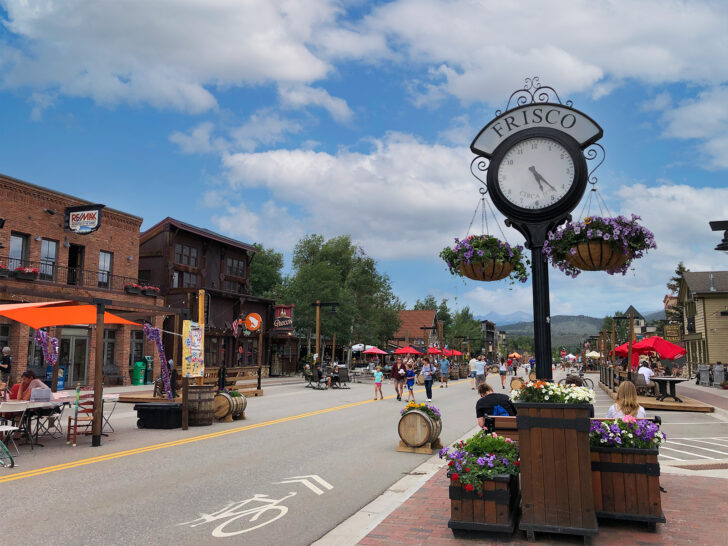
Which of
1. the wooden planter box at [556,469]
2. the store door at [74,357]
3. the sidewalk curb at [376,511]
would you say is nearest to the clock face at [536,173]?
the wooden planter box at [556,469]

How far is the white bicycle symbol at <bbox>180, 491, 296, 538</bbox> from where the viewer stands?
630 cm

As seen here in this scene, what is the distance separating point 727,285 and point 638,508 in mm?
43321

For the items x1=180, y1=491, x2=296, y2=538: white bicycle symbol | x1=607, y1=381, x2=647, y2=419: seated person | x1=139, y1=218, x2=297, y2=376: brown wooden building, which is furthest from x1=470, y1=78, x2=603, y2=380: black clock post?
x1=139, y1=218, x2=297, y2=376: brown wooden building

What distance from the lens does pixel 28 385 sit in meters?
12.8

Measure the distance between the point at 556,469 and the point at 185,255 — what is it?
38564 millimetres

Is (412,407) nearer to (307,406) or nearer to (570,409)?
(570,409)

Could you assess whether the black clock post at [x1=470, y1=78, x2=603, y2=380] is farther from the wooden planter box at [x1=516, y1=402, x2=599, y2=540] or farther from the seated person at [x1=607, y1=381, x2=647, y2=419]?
the seated person at [x1=607, y1=381, x2=647, y2=419]

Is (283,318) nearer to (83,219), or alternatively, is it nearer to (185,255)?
(185,255)

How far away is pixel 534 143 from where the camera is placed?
673 centimetres

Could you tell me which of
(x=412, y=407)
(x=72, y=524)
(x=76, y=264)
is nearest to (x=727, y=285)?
(x=412, y=407)

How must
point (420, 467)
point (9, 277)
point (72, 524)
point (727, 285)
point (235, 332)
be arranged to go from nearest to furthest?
point (72, 524) → point (420, 467) → point (9, 277) → point (235, 332) → point (727, 285)

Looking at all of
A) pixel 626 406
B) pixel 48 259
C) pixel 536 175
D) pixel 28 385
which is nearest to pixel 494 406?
pixel 626 406

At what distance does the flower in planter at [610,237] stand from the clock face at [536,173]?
425 mm

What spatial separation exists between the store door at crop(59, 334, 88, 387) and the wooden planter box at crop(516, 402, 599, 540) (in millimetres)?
27723
